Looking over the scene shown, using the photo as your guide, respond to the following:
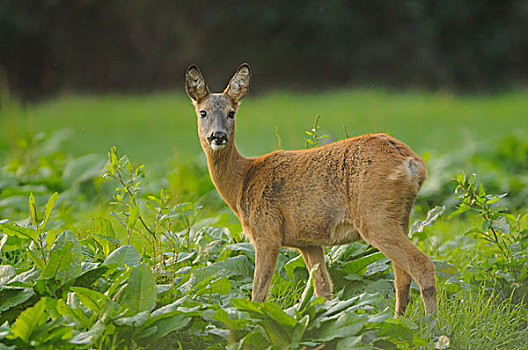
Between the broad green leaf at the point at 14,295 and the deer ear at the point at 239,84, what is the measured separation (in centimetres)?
148

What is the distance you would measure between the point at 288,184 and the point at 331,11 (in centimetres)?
1323

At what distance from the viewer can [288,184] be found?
3.75 m

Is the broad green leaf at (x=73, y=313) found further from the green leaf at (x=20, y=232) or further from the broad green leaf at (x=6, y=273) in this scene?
the green leaf at (x=20, y=232)

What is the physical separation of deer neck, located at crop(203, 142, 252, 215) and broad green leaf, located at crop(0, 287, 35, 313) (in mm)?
1146

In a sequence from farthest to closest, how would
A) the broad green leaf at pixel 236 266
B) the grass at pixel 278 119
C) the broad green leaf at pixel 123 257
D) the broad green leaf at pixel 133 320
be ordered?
the grass at pixel 278 119
the broad green leaf at pixel 236 266
the broad green leaf at pixel 123 257
the broad green leaf at pixel 133 320

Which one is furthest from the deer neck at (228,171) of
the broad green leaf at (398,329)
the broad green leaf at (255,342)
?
the broad green leaf at (398,329)

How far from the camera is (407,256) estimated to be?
11.0ft

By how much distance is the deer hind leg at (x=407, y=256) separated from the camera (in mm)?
3346

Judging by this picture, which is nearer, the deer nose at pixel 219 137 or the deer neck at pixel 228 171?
the deer nose at pixel 219 137

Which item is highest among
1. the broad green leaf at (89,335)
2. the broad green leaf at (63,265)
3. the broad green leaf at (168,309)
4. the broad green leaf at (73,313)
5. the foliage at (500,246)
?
the broad green leaf at (63,265)

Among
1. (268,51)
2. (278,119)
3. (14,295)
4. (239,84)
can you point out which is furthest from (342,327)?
(268,51)

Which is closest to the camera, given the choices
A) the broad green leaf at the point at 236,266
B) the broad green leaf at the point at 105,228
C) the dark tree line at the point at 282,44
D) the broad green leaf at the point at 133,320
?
the broad green leaf at the point at 133,320

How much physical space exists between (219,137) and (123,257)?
0.76 meters

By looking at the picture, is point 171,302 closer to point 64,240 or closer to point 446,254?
point 64,240
